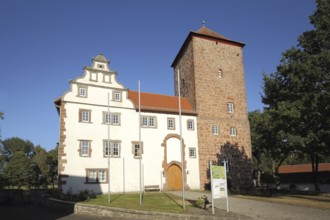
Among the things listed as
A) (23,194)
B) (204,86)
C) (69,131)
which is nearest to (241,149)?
(204,86)

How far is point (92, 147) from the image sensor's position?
89.6ft

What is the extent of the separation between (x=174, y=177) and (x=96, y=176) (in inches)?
314

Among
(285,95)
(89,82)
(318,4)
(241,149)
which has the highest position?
(318,4)

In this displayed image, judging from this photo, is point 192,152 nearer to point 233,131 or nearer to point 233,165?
point 233,165

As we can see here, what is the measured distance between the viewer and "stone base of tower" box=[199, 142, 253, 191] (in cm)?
3167

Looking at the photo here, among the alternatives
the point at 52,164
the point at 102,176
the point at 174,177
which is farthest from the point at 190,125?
the point at 52,164

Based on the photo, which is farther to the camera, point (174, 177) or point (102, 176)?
point (174, 177)

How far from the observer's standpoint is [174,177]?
30.6 meters

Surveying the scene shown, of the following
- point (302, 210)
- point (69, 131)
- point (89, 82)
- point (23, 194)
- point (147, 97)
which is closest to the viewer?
point (302, 210)

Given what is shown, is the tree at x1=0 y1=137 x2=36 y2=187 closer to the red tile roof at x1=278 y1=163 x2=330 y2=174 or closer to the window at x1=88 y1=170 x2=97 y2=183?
the window at x1=88 y1=170 x2=97 y2=183

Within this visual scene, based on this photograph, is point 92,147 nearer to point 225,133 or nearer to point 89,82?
point 89,82

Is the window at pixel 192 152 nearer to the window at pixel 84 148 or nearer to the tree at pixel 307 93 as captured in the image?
the tree at pixel 307 93

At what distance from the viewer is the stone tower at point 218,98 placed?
32.7 metres

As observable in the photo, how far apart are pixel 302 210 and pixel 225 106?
1951 cm
